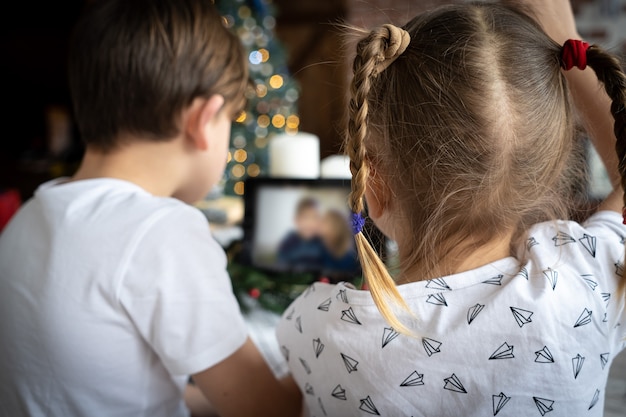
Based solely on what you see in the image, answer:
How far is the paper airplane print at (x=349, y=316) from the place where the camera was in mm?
601

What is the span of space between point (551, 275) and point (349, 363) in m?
0.25

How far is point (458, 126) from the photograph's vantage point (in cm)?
57

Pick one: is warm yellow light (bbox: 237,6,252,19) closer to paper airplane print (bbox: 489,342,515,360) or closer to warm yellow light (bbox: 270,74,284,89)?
warm yellow light (bbox: 270,74,284,89)

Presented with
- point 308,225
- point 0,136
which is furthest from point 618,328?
point 0,136

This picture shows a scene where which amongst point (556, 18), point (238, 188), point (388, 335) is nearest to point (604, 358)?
point (388, 335)

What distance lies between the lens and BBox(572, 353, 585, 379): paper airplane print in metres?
0.56

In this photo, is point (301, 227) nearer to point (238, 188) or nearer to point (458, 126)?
point (458, 126)

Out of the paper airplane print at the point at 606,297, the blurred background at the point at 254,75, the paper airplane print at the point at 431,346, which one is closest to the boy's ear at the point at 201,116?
the paper airplane print at the point at 431,346

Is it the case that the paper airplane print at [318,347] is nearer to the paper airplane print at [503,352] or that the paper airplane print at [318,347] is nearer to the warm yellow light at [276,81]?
the paper airplane print at [503,352]

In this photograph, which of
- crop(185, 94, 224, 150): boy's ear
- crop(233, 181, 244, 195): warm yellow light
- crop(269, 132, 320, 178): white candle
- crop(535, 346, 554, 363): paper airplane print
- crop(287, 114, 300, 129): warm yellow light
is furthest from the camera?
crop(287, 114, 300, 129): warm yellow light

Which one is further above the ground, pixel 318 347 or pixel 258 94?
pixel 258 94

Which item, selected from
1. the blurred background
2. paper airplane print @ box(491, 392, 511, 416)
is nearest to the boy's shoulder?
paper airplane print @ box(491, 392, 511, 416)

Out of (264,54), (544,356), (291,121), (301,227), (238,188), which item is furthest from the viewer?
(291,121)

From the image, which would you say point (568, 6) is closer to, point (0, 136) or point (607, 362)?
point (607, 362)
